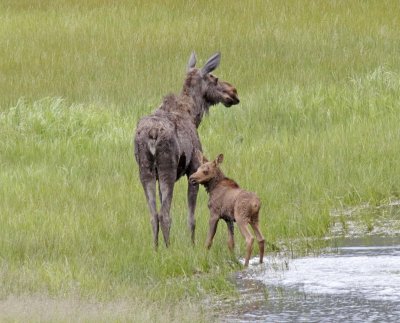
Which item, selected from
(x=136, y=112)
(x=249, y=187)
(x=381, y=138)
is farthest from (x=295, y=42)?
(x=249, y=187)

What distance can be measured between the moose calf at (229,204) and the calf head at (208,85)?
3.65ft

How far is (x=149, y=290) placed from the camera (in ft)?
33.2

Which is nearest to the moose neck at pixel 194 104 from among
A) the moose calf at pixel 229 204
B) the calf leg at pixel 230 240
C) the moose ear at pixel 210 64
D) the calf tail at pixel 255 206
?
the moose ear at pixel 210 64

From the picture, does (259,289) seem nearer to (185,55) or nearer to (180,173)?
(180,173)

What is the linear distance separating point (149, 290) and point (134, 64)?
11.4 m

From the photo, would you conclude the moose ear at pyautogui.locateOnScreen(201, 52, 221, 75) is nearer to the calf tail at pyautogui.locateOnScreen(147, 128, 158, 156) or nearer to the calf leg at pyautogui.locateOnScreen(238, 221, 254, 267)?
the calf tail at pyautogui.locateOnScreen(147, 128, 158, 156)

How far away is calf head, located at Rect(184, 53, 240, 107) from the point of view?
42.3ft

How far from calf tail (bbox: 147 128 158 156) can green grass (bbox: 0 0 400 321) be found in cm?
94

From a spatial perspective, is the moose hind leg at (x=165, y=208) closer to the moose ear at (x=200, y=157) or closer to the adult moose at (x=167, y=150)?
the adult moose at (x=167, y=150)

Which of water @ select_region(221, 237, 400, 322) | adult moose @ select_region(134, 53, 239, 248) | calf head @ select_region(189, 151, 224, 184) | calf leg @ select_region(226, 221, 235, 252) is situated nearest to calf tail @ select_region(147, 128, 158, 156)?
adult moose @ select_region(134, 53, 239, 248)

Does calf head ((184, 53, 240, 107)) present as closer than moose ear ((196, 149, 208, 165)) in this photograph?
No

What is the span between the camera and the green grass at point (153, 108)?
11.1m

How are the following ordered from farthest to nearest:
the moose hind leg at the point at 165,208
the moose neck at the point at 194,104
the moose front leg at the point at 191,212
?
the moose neck at the point at 194,104, the moose front leg at the point at 191,212, the moose hind leg at the point at 165,208

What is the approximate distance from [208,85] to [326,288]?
362 cm
